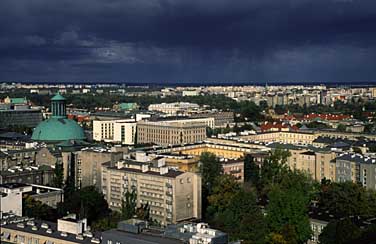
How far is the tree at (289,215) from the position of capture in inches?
1316

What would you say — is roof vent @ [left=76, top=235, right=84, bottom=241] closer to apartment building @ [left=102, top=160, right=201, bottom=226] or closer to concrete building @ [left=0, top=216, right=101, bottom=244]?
concrete building @ [left=0, top=216, right=101, bottom=244]

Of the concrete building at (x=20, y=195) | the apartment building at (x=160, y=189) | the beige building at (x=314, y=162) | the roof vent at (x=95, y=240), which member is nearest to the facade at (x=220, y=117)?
the beige building at (x=314, y=162)

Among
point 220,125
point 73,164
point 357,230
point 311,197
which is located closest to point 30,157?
point 73,164

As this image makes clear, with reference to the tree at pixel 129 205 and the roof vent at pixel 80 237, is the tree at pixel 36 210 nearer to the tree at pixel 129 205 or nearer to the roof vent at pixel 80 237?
the tree at pixel 129 205

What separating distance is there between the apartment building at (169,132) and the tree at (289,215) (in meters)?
40.6

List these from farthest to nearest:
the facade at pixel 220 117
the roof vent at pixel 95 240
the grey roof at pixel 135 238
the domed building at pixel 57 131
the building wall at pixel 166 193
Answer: the facade at pixel 220 117
the domed building at pixel 57 131
the building wall at pixel 166 193
the roof vent at pixel 95 240
the grey roof at pixel 135 238

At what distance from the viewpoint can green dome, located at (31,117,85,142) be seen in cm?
5960

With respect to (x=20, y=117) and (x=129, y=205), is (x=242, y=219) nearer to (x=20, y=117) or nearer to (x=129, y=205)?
(x=129, y=205)

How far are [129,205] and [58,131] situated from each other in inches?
1039

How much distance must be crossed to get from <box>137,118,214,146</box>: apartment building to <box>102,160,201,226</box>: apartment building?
34.4 metres

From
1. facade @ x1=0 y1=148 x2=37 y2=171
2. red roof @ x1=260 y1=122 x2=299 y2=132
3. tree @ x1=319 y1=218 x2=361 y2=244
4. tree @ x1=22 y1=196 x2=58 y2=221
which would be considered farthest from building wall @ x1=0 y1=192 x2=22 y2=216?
red roof @ x1=260 y1=122 x2=299 y2=132

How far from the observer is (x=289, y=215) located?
33.8 m

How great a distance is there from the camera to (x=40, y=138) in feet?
200

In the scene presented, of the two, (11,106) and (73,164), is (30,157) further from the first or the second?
(11,106)
